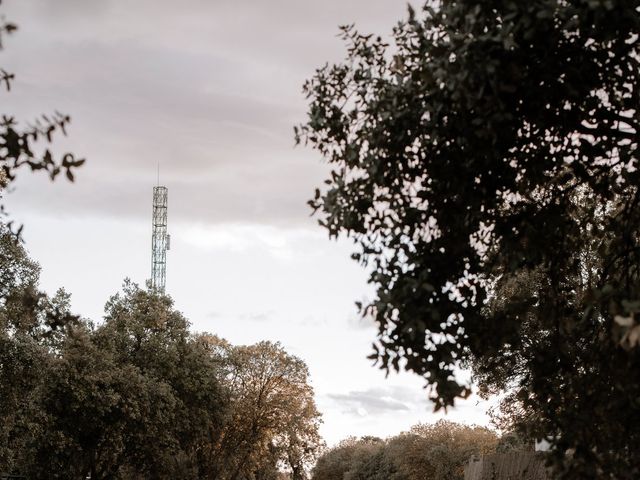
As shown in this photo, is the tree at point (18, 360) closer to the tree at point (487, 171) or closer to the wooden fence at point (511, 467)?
the wooden fence at point (511, 467)

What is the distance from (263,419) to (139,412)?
1959 cm

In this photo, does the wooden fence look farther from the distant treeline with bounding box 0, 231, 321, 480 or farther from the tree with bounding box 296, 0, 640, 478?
the distant treeline with bounding box 0, 231, 321, 480

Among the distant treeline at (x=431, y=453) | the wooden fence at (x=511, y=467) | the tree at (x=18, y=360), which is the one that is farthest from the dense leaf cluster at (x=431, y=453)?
the wooden fence at (x=511, y=467)

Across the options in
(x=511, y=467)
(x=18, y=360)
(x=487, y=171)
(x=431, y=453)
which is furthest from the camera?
(x=431, y=453)

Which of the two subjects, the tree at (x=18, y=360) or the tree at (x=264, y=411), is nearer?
the tree at (x=18, y=360)

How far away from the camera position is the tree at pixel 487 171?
1022 centimetres

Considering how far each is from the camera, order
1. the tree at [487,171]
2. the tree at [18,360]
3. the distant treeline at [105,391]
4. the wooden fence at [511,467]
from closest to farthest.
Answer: the tree at [487,171]
the wooden fence at [511,467]
the tree at [18,360]
the distant treeline at [105,391]

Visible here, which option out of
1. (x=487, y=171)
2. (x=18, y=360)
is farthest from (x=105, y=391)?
(x=487, y=171)

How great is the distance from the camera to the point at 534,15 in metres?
10.0

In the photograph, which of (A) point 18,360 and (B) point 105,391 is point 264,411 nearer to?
(B) point 105,391


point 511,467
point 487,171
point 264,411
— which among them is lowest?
point 511,467

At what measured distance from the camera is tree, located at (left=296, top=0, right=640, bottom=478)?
10219mm

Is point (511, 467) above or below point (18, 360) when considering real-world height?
below

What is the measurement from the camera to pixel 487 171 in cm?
1138
